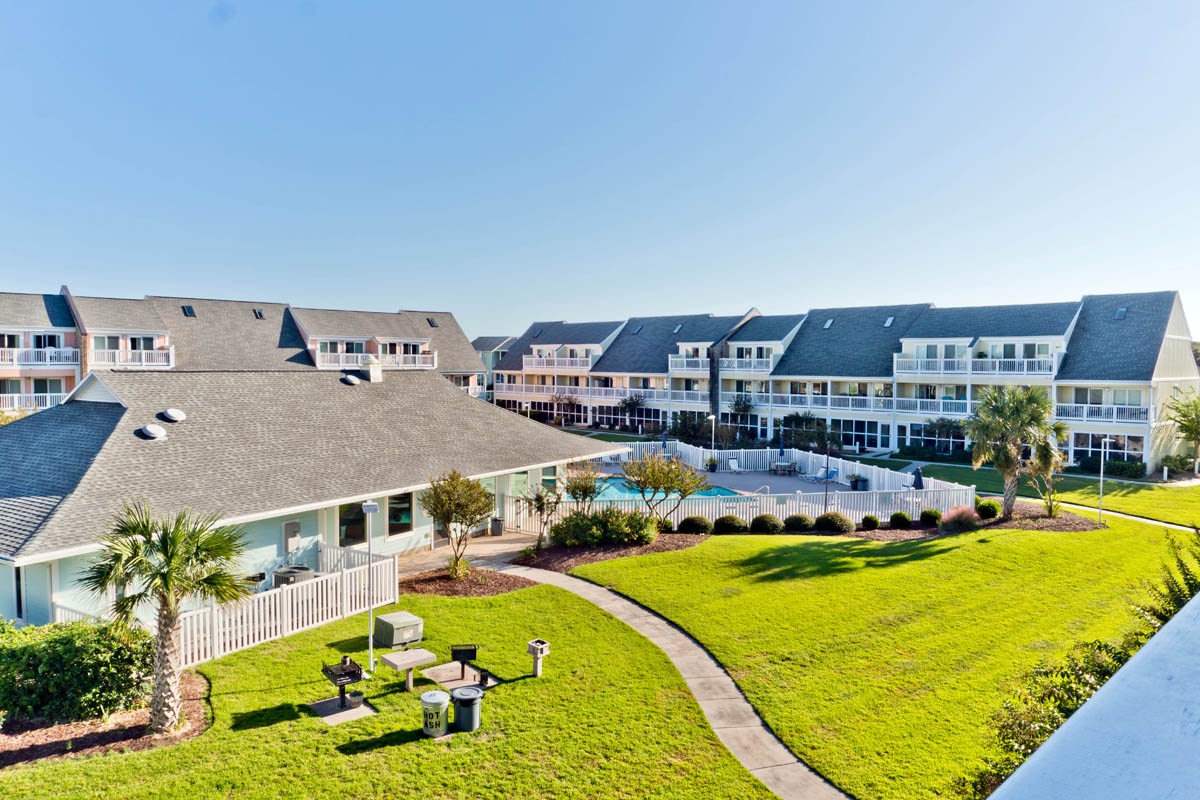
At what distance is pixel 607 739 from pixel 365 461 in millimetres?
12694

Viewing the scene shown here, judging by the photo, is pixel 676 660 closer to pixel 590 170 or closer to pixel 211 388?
pixel 211 388

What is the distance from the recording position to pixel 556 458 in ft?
86.0

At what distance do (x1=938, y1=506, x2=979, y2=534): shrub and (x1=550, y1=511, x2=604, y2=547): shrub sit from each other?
12590 millimetres

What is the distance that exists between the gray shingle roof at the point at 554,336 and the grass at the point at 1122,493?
33033 mm

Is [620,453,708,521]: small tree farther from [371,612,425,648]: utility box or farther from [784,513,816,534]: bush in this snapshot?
[371,612,425,648]: utility box

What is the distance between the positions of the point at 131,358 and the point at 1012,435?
51.4m

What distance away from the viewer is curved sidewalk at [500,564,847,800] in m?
10.4

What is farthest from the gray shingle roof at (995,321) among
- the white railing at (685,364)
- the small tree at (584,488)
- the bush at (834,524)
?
the small tree at (584,488)

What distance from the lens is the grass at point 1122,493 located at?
1120 inches

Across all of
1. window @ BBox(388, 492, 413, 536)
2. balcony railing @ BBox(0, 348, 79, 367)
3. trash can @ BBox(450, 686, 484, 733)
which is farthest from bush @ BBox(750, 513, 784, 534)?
balcony railing @ BBox(0, 348, 79, 367)

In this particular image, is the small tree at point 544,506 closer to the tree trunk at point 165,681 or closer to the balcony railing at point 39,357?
the tree trunk at point 165,681

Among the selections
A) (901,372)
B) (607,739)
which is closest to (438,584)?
(607,739)

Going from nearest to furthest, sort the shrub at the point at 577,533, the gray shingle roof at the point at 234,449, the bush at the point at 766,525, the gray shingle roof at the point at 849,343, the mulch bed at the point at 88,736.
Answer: the mulch bed at the point at 88,736
the gray shingle roof at the point at 234,449
the shrub at the point at 577,533
the bush at the point at 766,525
the gray shingle roof at the point at 849,343

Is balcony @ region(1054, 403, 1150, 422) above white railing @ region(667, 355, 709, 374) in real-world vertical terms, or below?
below
